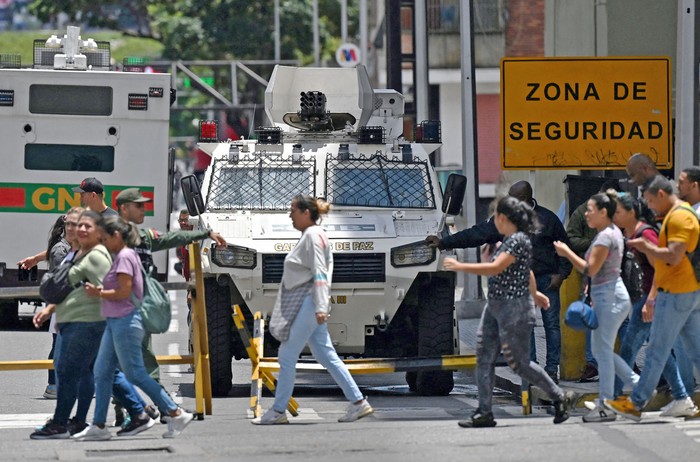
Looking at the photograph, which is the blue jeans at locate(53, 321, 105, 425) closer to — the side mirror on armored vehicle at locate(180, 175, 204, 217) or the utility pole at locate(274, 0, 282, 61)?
the side mirror on armored vehicle at locate(180, 175, 204, 217)

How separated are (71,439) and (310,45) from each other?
4221cm

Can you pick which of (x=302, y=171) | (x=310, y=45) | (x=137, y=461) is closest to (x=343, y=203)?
(x=302, y=171)

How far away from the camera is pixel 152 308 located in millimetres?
11055

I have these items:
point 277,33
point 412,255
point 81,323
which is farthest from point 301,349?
point 277,33

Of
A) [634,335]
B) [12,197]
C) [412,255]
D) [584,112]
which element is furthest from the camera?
[12,197]

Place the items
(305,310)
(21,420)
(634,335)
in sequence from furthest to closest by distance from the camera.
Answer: (21,420)
(634,335)
(305,310)

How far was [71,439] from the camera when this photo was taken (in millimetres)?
11203

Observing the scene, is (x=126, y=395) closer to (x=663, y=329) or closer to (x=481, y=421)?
(x=481, y=421)

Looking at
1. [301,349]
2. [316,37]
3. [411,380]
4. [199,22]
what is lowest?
[411,380]

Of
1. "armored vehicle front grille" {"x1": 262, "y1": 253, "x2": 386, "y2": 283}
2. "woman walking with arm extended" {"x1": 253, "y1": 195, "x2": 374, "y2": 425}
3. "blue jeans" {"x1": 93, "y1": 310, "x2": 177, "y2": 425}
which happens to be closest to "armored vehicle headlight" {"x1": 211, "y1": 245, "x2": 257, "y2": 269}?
"armored vehicle front grille" {"x1": 262, "y1": 253, "x2": 386, "y2": 283}

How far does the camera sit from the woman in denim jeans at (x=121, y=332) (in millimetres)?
10844

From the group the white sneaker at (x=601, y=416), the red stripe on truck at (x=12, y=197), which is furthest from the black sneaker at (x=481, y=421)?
the red stripe on truck at (x=12, y=197)

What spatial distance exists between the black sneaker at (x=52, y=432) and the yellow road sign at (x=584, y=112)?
6640mm

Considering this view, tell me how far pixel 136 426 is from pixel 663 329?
12.3 feet
